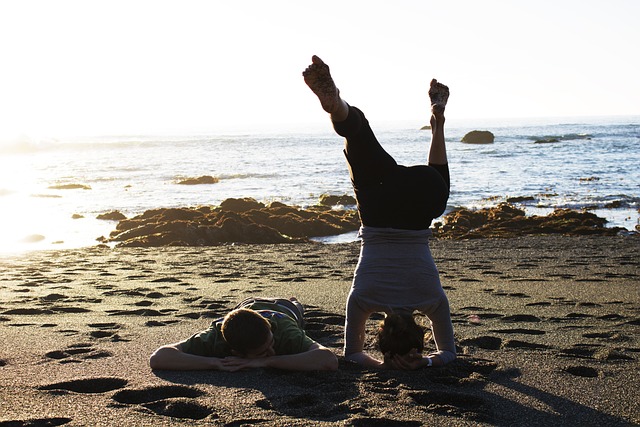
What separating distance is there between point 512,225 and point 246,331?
10807 millimetres

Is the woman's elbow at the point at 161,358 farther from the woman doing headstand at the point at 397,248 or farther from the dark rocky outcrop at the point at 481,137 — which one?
the dark rocky outcrop at the point at 481,137

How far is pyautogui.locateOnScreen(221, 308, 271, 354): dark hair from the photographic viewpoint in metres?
4.18

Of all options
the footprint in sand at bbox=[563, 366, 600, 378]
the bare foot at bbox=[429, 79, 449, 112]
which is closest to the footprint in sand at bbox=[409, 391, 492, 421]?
the footprint in sand at bbox=[563, 366, 600, 378]

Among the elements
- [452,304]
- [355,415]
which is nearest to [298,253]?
[452,304]

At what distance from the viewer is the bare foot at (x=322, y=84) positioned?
370 centimetres

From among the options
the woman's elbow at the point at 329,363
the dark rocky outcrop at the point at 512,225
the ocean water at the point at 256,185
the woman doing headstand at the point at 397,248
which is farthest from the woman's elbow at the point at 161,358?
the dark rocky outcrop at the point at 512,225

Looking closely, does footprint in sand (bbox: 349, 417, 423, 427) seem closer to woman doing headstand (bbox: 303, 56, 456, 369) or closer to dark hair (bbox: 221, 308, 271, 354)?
woman doing headstand (bbox: 303, 56, 456, 369)

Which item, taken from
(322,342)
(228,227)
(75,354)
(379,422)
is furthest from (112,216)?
(379,422)

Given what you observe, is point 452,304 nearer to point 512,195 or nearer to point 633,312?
point 633,312

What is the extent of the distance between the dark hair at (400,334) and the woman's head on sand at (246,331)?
0.71 meters

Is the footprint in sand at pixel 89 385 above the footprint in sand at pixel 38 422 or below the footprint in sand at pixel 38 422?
below

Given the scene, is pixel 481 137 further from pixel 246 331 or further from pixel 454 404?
pixel 454 404

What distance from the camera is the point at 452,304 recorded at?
6609mm

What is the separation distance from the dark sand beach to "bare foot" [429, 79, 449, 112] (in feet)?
5.33
